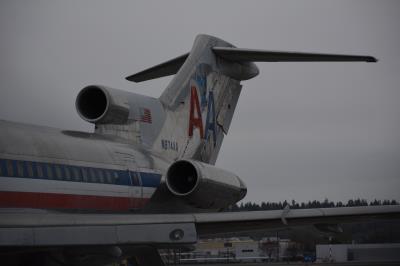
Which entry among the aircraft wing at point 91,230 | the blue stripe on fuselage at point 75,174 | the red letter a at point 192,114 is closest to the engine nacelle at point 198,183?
the blue stripe on fuselage at point 75,174

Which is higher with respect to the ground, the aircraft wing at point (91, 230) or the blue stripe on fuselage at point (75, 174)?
the blue stripe on fuselage at point (75, 174)

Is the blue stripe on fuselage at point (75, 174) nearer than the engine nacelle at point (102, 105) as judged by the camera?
Yes

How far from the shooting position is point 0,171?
963 cm

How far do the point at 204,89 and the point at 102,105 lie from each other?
11.4ft

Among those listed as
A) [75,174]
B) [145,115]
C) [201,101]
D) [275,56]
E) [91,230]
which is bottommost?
[91,230]

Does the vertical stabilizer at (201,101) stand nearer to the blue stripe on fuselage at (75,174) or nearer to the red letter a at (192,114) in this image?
the red letter a at (192,114)

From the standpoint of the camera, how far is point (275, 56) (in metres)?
16.6

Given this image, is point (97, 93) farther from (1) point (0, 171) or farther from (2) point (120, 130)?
(1) point (0, 171)

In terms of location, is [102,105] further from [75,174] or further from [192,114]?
[75,174]

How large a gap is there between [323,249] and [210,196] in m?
36.8

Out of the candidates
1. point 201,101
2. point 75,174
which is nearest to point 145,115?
point 201,101

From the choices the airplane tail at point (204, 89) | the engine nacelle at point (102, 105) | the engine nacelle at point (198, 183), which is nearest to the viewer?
the engine nacelle at point (198, 183)

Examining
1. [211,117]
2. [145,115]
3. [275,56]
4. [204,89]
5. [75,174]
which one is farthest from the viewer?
[211,117]

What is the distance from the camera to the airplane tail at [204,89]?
1622 cm
